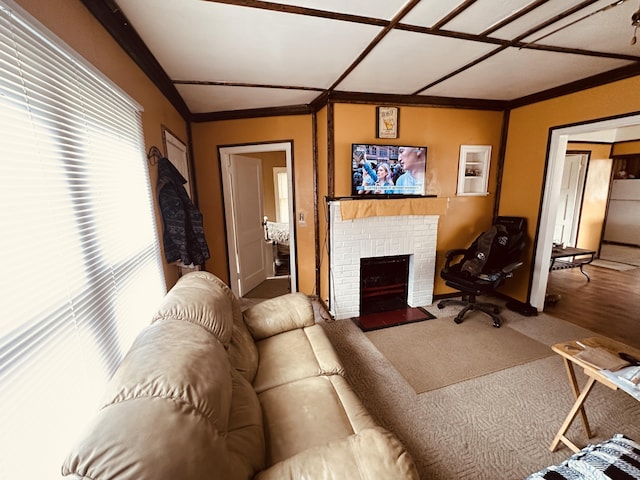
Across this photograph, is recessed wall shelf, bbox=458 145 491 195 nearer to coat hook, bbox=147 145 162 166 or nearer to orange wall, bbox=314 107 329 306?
orange wall, bbox=314 107 329 306

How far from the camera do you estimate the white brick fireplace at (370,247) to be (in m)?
2.97

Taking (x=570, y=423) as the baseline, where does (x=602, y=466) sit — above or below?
above

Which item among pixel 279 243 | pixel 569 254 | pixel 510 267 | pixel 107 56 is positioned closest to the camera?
pixel 107 56

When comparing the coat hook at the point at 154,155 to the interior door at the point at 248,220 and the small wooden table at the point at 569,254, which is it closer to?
the interior door at the point at 248,220

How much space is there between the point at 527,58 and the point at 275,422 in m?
3.03

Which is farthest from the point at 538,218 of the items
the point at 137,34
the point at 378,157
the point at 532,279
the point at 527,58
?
the point at 137,34

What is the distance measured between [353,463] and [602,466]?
100 cm

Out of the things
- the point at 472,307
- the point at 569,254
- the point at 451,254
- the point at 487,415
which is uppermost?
the point at 451,254

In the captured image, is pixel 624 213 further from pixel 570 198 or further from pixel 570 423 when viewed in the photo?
pixel 570 423

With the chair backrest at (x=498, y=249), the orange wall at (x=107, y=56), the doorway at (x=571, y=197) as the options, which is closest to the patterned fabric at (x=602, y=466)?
the chair backrest at (x=498, y=249)

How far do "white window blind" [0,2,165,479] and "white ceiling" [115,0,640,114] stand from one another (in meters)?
0.67

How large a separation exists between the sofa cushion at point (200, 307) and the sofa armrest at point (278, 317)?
0.38 meters

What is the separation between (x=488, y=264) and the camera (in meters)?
3.09

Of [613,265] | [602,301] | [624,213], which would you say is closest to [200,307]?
[602,301]
